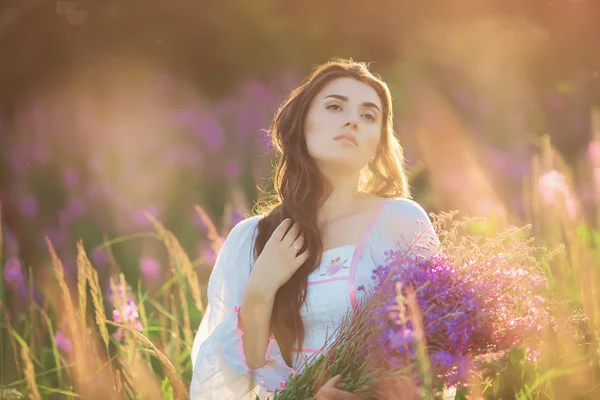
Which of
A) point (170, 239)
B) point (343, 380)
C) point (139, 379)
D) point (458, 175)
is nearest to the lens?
point (343, 380)

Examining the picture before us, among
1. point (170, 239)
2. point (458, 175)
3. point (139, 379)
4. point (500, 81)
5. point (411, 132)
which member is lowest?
point (139, 379)

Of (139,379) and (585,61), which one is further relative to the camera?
(585,61)

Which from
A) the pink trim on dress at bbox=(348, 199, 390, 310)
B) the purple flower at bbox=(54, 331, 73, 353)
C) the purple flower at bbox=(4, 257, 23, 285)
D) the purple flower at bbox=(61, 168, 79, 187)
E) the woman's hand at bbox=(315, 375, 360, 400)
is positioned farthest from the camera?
the purple flower at bbox=(61, 168, 79, 187)

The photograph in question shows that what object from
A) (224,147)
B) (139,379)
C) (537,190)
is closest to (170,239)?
(139,379)

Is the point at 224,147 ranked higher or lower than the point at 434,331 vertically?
higher

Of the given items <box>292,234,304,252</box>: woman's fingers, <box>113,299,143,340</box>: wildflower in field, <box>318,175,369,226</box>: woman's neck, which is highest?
<box>318,175,369,226</box>: woman's neck

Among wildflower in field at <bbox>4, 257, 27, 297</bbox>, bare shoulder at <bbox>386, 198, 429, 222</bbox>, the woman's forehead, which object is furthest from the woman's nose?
wildflower in field at <bbox>4, 257, 27, 297</bbox>

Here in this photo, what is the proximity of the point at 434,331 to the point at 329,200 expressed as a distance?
102 centimetres

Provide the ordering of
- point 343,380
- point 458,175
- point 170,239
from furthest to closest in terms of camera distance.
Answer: point 458,175, point 170,239, point 343,380

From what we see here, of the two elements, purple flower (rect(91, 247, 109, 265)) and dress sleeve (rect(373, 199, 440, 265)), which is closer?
dress sleeve (rect(373, 199, 440, 265))

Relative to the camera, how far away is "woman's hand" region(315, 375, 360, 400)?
2.12 metres

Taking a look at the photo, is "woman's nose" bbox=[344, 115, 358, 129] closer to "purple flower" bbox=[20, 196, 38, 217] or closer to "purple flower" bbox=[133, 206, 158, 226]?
"purple flower" bbox=[133, 206, 158, 226]

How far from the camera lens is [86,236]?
4.61 metres

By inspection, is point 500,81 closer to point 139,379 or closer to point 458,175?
point 458,175
